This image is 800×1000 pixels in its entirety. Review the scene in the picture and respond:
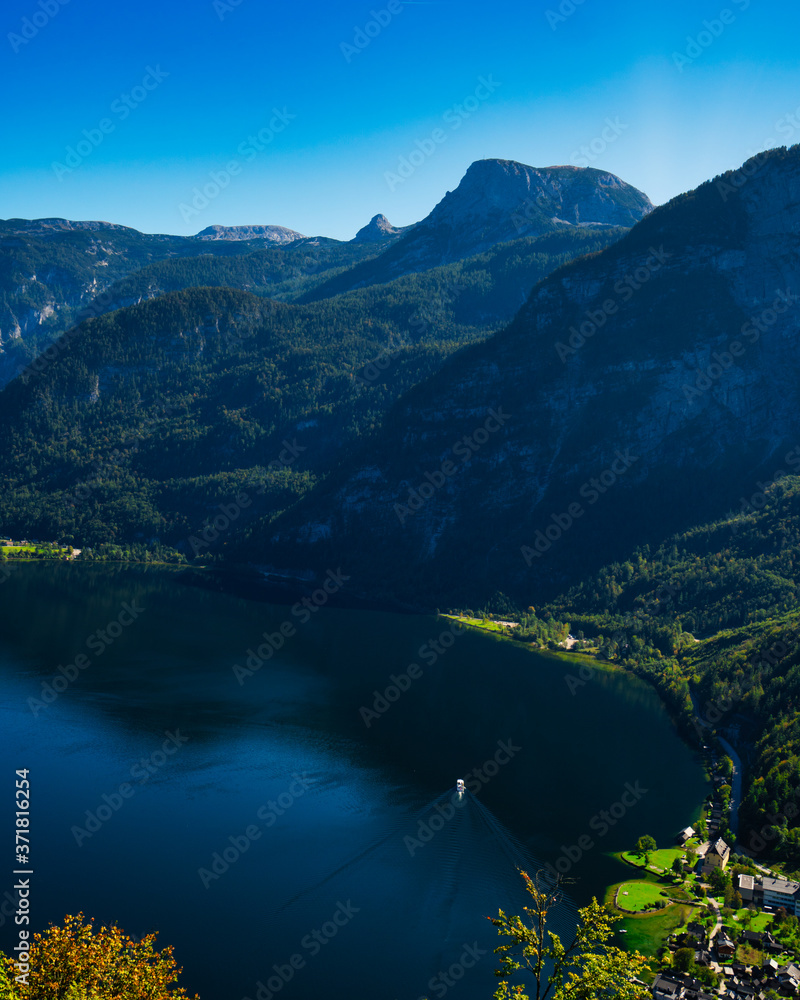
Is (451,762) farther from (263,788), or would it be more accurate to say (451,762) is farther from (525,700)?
(525,700)

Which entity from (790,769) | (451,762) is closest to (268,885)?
(451,762)
